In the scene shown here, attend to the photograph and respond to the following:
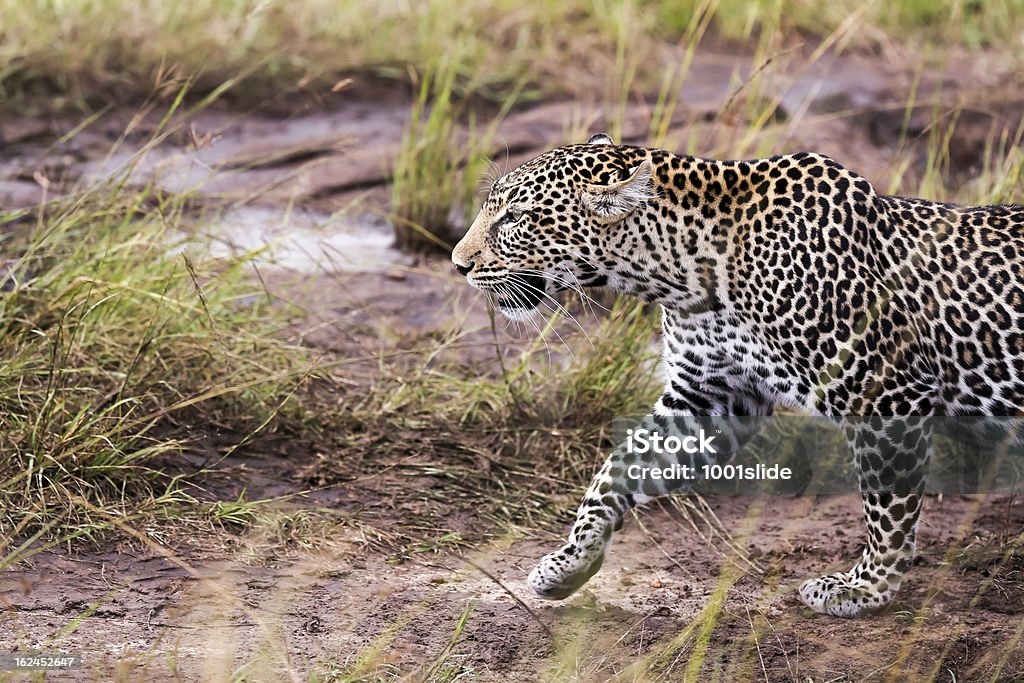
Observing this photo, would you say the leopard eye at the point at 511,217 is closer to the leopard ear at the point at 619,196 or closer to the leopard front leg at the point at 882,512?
the leopard ear at the point at 619,196

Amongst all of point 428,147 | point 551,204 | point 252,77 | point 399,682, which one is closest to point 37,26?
point 252,77

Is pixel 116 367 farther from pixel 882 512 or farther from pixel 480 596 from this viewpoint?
pixel 882 512

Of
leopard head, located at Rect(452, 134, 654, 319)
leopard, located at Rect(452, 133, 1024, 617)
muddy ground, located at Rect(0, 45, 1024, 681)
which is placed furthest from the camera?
leopard head, located at Rect(452, 134, 654, 319)

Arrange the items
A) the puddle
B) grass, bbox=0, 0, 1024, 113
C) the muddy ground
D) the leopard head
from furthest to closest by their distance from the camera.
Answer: grass, bbox=0, 0, 1024, 113
the puddle
the leopard head
the muddy ground

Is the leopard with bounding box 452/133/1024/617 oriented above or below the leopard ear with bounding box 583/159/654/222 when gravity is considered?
below

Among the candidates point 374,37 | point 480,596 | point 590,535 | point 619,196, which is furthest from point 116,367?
point 374,37

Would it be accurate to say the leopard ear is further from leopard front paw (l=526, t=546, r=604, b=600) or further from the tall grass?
the tall grass

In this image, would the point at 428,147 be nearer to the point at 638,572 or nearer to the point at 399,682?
the point at 638,572

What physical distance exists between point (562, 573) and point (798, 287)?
1.32 meters

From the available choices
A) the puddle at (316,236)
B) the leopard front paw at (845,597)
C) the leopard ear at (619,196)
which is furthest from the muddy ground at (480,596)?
the leopard ear at (619,196)

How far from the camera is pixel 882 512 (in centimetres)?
495

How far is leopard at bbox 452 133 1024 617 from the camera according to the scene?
15.8ft

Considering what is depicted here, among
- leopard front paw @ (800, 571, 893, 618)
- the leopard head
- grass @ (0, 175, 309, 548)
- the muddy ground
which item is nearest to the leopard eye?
the leopard head

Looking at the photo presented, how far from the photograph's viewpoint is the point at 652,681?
4.50 metres
